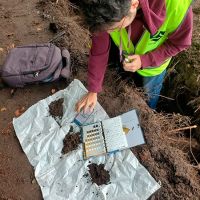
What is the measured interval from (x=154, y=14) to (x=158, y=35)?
0.31 metres

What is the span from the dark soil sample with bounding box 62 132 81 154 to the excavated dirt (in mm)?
258

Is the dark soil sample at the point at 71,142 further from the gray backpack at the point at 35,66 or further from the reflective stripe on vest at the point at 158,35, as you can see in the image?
the reflective stripe on vest at the point at 158,35

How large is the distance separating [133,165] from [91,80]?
0.57 meters

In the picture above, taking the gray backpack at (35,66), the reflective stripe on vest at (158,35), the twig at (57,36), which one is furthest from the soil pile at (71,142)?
the twig at (57,36)

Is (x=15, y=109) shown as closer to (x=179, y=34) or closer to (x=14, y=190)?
(x=14, y=190)

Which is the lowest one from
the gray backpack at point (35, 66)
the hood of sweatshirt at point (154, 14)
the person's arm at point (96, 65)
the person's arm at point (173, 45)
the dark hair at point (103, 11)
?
the gray backpack at point (35, 66)

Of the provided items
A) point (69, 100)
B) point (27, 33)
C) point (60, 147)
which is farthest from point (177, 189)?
point (27, 33)

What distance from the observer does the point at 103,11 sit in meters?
1.24

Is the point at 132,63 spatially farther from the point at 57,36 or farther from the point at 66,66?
the point at 57,36

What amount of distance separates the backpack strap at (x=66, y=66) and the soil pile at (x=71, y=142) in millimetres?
460

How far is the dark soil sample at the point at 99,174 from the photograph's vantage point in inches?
80.0

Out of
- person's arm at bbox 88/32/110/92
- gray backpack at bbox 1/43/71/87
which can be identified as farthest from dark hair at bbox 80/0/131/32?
gray backpack at bbox 1/43/71/87

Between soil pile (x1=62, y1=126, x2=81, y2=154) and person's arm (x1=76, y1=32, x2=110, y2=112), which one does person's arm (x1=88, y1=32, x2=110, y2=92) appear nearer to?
person's arm (x1=76, y1=32, x2=110, y2=112)

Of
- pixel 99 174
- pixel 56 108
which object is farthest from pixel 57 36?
pixel 99 174
